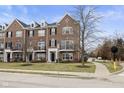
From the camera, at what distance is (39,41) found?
5078 centimetres

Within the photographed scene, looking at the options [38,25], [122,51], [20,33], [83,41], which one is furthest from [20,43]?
[83,41]

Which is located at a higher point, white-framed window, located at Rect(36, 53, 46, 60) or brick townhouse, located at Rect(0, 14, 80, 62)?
brick townhouse, located at Rect(0, 14, 80, 62)

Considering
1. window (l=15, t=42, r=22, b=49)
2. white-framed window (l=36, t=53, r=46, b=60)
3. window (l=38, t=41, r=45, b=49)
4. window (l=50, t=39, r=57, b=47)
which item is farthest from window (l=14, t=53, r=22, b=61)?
window (l=50, t=39, r=57, b=47)

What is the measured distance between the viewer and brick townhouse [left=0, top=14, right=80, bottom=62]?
46875 mm

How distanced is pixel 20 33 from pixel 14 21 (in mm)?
3030

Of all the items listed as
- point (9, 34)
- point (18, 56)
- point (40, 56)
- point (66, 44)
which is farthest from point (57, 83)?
point (9, 34)

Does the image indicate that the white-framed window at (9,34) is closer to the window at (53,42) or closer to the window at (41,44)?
the window at (41,44)

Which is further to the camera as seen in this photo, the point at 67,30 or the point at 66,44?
the point at 66,44

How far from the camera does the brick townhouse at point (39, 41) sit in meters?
46.9

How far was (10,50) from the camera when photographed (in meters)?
52.8

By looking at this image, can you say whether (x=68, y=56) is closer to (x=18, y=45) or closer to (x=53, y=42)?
(x=53, y=42)

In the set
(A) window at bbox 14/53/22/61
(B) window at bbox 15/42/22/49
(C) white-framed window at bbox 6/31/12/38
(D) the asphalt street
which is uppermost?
(C) white-framed window at bbox 6/31/12/38

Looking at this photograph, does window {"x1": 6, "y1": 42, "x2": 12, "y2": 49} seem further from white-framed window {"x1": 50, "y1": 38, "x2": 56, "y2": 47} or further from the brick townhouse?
white-framed window {"x1": 50, "y1": 38, "x2": 56, "y2": 47}

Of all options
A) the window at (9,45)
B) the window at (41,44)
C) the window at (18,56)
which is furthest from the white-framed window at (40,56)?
the window at (9,45)
